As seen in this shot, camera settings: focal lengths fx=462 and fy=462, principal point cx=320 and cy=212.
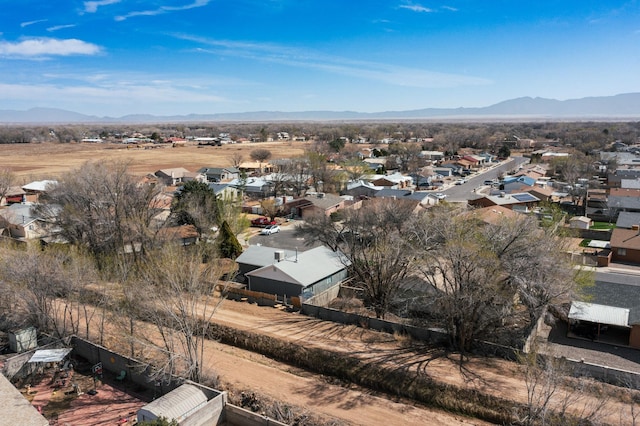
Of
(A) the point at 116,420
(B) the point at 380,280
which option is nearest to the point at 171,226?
(B) the point at 380,280

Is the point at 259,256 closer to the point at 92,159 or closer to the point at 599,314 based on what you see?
the point at 599,314

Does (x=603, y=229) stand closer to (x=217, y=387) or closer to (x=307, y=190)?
(x=307, y=190)

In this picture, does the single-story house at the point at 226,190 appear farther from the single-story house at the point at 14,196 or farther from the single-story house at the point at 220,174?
the single-story house at the point at 14,196

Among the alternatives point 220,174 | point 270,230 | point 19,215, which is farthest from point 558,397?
point 220,174

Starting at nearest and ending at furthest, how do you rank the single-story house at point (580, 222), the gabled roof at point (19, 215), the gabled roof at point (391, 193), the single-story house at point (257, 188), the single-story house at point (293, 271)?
the single-story house at point (293, 271)
the gabled roof at point (19, 215)
the single-story house at point (580, 222)
the gabled roof at point (391, 193)
the single-story house at point (257, 188)

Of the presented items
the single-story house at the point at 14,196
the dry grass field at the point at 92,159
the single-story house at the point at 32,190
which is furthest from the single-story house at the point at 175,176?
the single-story house at the point at 14,196

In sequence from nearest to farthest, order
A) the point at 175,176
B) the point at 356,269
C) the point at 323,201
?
the point at 356,269 < the point at 323,201 < the point at 175,176
